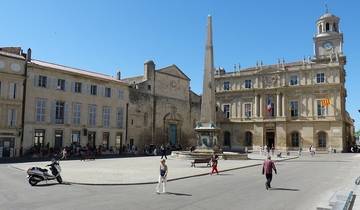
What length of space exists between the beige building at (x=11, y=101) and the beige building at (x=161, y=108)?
1468cm

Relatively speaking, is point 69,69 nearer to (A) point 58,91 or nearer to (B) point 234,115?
(A) point 58,91

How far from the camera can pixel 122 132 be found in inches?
1736

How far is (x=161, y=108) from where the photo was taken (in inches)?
1986

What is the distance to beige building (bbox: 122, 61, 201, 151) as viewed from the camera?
46.7 meters

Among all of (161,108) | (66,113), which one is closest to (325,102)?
(161,108)

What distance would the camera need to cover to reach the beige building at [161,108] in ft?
153

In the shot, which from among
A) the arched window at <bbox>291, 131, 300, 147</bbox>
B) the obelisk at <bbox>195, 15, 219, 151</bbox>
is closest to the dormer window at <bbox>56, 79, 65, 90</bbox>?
the obelisk at <bbox>195, 15, 219, 151</bbox>

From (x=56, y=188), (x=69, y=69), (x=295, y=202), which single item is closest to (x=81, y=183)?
(x=56, y=188)

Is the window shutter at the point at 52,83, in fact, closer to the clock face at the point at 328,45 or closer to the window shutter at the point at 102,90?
the window shutter at the point at 102,90

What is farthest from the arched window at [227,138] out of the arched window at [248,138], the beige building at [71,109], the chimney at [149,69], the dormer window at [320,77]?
the beige building at [71,109]

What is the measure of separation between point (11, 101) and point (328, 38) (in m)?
47.1

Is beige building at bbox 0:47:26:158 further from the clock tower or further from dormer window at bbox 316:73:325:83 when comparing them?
the clock tower

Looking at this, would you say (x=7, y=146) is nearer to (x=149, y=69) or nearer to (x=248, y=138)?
(x=149, y=69)

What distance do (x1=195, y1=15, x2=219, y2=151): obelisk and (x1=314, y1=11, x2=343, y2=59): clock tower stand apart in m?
33.4
